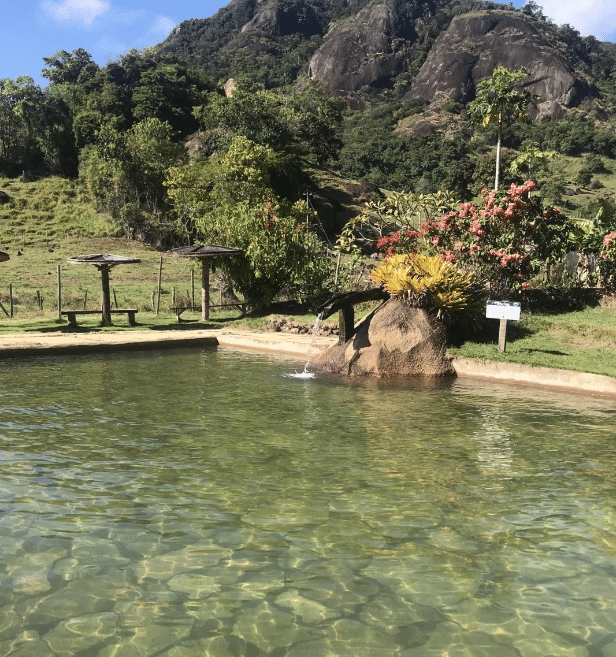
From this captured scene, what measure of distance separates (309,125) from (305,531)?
64051mm

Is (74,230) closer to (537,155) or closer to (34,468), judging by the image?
(537,155)

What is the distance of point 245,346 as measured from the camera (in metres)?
16.6

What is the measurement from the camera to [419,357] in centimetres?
1323

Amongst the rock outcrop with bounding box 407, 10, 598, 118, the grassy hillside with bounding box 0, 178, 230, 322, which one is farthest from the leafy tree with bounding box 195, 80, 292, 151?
the rock outcrop with bounding box 407, 10, 598, 118

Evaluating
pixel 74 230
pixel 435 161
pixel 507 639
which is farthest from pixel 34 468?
pixel 435 161

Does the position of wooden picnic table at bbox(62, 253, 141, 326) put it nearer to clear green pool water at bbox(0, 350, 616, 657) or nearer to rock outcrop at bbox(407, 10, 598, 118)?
clear green pool water at bbox(0, 350, 616, 657)

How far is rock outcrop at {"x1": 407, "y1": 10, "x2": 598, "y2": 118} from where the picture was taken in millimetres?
122938

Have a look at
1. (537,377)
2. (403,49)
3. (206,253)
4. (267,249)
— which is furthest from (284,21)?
(537,377)

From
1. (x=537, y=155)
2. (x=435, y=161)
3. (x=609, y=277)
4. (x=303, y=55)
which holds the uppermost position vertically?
(x=303, y=55)

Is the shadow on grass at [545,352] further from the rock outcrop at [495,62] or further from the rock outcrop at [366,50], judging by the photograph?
the rock outcrop at [366,50]

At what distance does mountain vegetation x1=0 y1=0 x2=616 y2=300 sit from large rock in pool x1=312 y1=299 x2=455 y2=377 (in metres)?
6.96

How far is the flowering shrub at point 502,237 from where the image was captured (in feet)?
53.5

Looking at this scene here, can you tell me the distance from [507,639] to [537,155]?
26087mm

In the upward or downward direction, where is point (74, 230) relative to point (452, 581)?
upward
